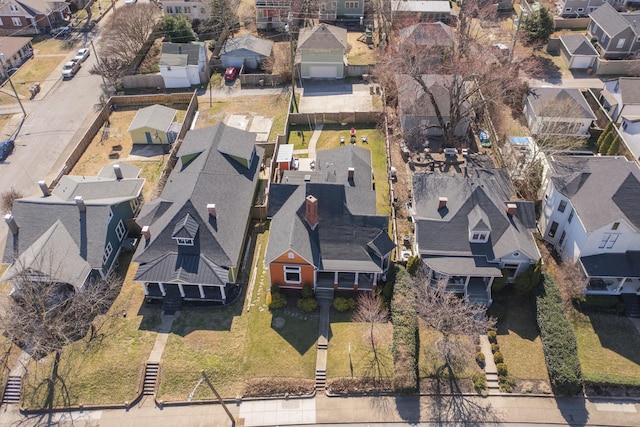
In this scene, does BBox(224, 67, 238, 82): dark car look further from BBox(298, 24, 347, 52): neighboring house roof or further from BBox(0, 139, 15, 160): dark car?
BBox(0, 139, 15, 160): dark car

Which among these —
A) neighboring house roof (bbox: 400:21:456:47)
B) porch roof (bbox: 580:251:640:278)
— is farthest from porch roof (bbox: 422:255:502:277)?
neighboring house roof (bbox: 400:21:456:47)

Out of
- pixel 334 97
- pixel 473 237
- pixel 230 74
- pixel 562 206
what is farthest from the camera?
pixel 230 74

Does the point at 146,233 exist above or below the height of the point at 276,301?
above

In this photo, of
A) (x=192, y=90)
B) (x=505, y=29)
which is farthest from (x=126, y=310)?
(x=505, y=29)

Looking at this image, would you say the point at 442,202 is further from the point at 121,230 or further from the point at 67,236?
the point at 67,236

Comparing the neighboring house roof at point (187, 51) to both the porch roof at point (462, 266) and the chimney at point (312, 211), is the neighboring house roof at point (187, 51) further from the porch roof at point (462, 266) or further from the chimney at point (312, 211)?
the porch roof at point (462, 266)

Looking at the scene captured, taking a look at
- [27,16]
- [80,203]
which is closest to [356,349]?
[80,203]

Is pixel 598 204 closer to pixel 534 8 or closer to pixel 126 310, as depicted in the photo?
pixel 126 310
